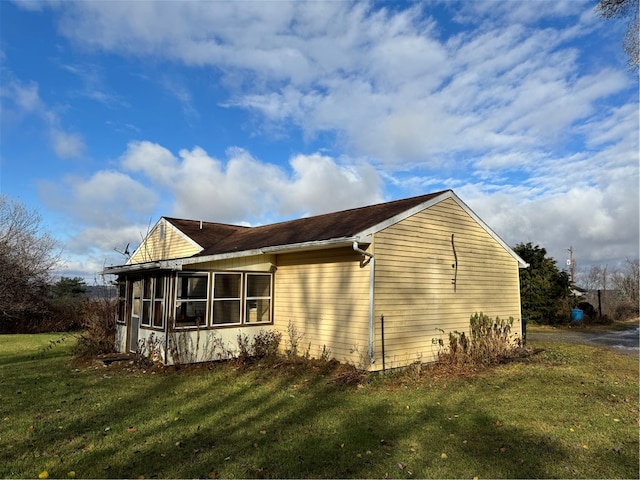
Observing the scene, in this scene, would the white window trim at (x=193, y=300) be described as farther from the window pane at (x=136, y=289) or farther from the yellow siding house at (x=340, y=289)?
the window pane at (x=136, y=289)

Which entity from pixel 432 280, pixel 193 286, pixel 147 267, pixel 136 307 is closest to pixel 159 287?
pixel 147 267

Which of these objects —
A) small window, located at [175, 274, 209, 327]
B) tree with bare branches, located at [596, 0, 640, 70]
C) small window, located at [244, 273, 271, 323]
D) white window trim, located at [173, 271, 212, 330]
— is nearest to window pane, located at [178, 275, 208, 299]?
small window, located at [175, 274, 209, 327]

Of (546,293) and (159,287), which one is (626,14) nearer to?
(159,287)

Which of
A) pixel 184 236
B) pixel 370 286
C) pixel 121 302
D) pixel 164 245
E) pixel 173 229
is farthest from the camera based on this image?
pixel 164 245

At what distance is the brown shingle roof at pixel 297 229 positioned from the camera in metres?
10.4

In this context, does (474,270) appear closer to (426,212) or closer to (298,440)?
(426,212)

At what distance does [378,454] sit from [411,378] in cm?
418

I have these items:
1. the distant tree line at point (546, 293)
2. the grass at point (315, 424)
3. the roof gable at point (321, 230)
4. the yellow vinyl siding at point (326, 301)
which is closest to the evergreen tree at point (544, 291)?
the distant tree line at point (546, 293)

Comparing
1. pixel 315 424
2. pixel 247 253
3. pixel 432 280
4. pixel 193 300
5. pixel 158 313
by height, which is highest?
pixel 247 253

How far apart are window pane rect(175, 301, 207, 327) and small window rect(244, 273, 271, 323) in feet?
3.88

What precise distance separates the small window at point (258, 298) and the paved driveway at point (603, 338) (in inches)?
442

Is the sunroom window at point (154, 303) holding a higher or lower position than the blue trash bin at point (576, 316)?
higher

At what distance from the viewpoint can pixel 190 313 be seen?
1126 cm

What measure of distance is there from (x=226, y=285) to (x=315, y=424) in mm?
6001
